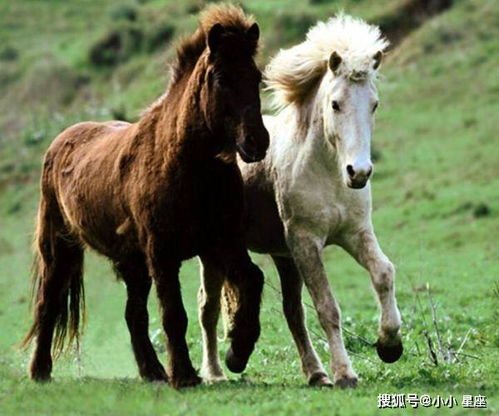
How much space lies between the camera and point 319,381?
9.54 metres

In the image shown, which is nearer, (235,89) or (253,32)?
(235,89)

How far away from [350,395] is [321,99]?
244 centimetres

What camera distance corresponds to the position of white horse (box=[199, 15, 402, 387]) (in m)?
9.02

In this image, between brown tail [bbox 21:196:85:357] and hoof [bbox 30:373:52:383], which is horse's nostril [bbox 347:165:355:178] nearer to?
brown tail [bbox 21:196:85:357]

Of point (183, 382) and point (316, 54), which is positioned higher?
point (316, 54)

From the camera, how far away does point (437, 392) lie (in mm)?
8438

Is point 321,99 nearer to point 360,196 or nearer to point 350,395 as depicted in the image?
point 360,196

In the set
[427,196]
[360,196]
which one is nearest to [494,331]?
[360,196]

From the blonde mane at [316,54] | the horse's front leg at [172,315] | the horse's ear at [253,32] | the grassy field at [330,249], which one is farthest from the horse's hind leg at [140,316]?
the horse's ear at [253,32]

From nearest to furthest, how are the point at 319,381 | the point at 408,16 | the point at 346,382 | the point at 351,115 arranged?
the point at 351,115, the point at 346,382, the point at 319,381, the point at 408,16

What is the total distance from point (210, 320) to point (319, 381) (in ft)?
4.97

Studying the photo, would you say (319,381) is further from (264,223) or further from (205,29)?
(205,29)

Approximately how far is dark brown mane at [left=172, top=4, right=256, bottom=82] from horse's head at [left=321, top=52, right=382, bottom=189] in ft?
2.25

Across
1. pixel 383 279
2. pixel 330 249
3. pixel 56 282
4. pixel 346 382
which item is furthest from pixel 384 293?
pixel 330 249
